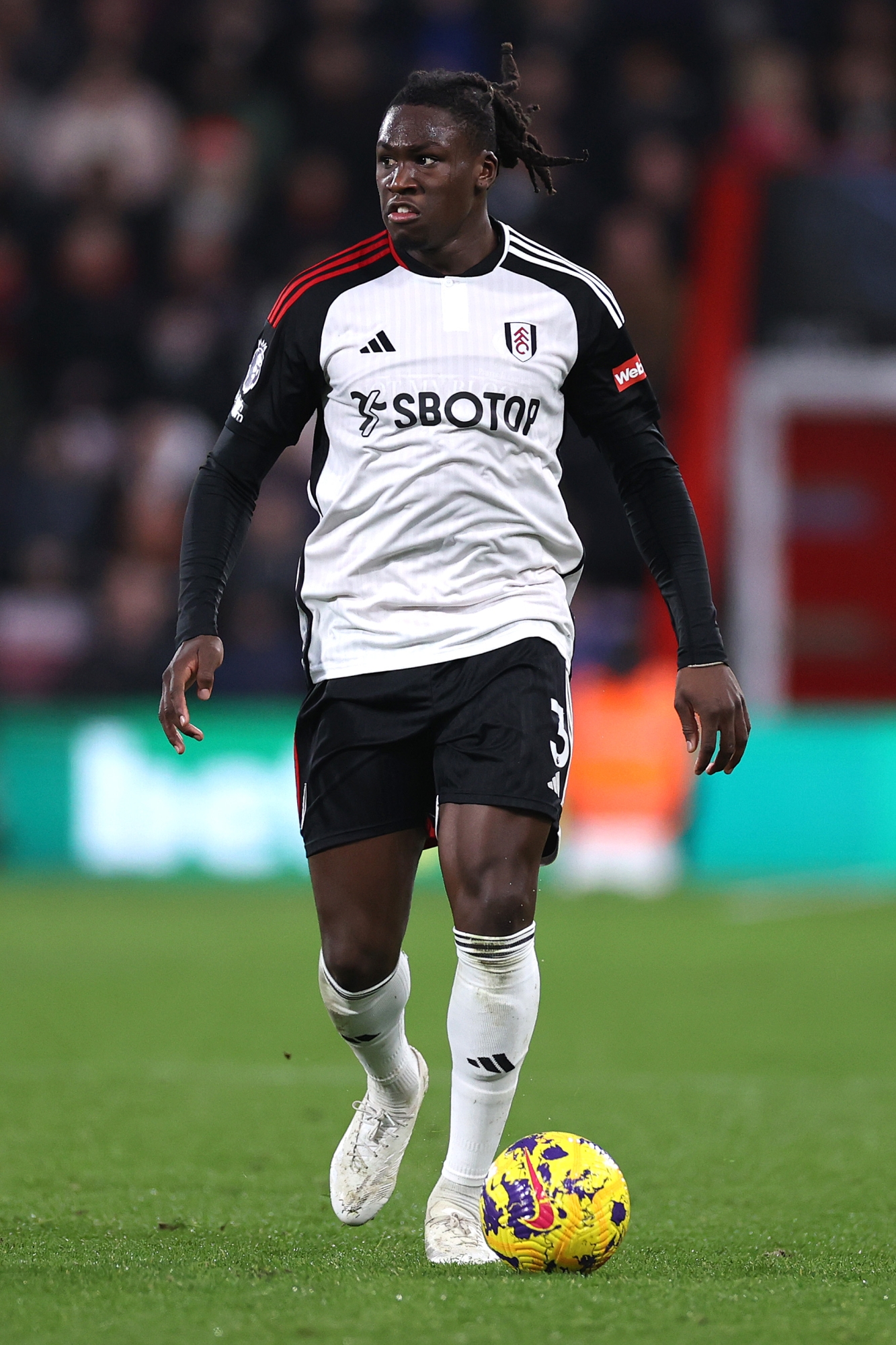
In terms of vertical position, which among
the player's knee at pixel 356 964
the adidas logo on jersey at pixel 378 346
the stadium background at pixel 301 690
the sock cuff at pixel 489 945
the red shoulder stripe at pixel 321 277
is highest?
the red shoulder stripe at pixel 321 277

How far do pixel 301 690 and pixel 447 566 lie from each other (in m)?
9.39

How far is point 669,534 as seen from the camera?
4.23m

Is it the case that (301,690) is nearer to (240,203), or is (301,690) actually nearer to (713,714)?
(240,203)

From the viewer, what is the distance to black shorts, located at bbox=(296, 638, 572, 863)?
3.98m

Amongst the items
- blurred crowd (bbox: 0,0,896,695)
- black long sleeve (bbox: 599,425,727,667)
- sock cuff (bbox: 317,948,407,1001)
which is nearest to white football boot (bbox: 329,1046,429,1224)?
sock cuff (bbox: 317,948,407,1001)


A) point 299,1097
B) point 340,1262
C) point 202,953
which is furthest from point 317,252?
point 340,1262

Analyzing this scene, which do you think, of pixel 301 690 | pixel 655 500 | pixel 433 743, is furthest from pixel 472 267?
pixel 301 690

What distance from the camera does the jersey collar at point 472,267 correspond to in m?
4.21

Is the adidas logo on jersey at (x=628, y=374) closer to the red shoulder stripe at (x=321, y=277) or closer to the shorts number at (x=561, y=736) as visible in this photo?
the red shoulder stripe at (x=321, y=277)

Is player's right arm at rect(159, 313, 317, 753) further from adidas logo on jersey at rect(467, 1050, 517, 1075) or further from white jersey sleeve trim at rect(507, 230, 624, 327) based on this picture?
adidas logo on jersey at rect(467, 1050, 517, 1075)

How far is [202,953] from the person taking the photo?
9.84 meters

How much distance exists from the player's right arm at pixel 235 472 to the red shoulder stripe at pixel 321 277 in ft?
0.11

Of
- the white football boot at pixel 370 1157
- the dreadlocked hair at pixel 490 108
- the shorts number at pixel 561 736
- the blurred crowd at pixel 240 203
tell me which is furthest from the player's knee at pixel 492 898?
the blurred crowd at pixel 240 203

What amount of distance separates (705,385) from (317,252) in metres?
2.96
